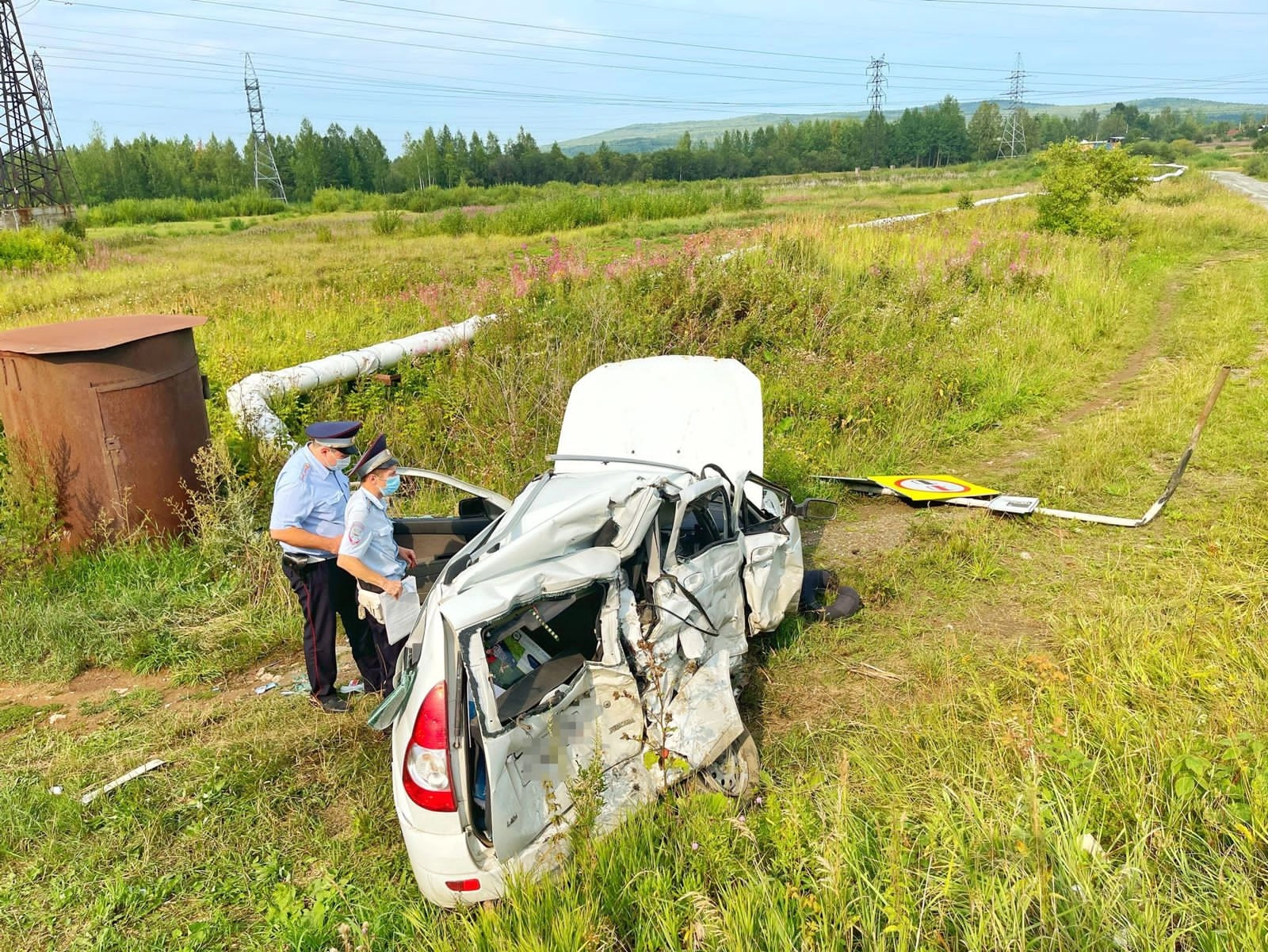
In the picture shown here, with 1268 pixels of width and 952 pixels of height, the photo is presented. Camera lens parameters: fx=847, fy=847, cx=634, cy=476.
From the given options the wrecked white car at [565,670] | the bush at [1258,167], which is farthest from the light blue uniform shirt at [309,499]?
the bush at [1258,167]

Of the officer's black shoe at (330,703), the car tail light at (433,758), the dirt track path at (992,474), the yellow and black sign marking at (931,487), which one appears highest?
the car tail light at (433,758)

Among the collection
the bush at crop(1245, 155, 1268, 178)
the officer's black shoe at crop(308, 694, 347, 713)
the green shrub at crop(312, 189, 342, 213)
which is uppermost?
the green shrub at crop(312, 189, 342, 213)

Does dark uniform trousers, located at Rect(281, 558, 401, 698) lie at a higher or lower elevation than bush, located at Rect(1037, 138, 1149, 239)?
lower

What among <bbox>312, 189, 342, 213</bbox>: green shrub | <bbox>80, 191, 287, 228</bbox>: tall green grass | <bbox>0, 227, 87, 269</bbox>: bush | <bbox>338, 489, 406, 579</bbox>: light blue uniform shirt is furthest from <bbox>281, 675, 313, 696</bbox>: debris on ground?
<bbox>312, 189, 342, 213</bbox>: green shrub

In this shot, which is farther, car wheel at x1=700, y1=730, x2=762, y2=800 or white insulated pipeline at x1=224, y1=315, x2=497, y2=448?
white insulated pipeline at x1=224, y1=315, x2=497, y2=448

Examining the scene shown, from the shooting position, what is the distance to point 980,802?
3328 millimetres

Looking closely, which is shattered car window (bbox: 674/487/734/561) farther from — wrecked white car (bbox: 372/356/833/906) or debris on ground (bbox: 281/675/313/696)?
debris on ground (bbox: 281/675/313/696)

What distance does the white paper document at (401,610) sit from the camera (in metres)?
4.43

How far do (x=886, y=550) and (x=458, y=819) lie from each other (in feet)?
16.5

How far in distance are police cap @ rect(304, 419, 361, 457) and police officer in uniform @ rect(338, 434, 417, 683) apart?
184mm

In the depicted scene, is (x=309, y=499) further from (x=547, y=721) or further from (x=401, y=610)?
(x=547, y=721)

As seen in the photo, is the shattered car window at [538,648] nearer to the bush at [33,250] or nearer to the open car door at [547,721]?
the open car door at [547,721]

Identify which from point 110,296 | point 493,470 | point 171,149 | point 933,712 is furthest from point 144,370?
point 171,149

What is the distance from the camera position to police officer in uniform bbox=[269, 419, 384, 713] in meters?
4.64
